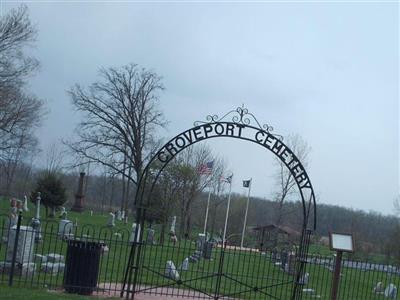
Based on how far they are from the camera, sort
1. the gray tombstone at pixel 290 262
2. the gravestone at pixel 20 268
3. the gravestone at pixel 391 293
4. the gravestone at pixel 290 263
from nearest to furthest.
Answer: the gravestone at pixel 20 268
the gravestone at pixel 391 293
the gray tombstone at pixel 290 262
the gravestone at pixel 290 263

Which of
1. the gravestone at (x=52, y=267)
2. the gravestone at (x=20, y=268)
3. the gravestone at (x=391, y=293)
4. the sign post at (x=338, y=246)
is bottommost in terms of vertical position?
the gravestone at (x=391, y=293)

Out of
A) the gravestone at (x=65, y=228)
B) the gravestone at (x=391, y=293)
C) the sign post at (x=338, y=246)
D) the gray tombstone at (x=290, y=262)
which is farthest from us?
the gray tombstone at (x=290, y=262)

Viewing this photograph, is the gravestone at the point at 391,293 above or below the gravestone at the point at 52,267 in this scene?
below

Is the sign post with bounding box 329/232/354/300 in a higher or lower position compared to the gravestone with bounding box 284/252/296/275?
higher

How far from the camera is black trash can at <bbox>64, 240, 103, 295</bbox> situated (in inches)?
444

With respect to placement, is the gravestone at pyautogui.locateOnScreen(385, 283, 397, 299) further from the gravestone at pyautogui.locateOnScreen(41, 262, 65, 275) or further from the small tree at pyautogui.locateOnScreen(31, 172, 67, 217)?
the small tree at pyautogui.locateOnScreen(31, 172, 67, 217)

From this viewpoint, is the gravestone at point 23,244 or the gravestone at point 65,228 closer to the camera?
the gravestone at point 23,244

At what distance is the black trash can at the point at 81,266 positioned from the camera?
1127 centimetres

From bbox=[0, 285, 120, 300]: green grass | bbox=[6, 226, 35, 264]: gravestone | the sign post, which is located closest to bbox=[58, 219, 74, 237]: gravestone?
bbox=[6, 226, 35, 264]: gravestone

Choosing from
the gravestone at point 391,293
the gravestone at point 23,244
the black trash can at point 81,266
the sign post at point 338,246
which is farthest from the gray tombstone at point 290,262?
the black trash can at point 81,266

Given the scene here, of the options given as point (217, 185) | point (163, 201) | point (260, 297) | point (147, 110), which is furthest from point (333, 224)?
point (260, 297)

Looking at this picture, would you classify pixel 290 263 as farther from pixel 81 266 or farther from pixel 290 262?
pixel 81 266

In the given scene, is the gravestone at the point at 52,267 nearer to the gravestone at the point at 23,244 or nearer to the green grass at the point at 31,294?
the gravestone at the point at 23,244

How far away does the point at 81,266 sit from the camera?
37.2 feet
